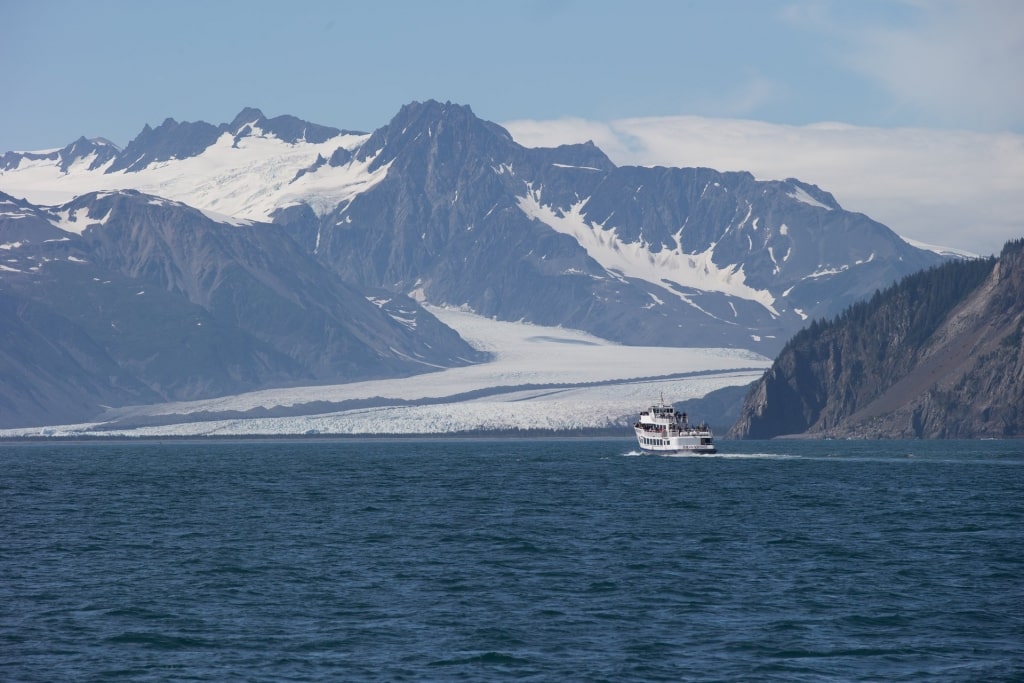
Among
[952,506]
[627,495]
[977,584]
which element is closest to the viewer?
[977,584]

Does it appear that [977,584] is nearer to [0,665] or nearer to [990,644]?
[990,644]

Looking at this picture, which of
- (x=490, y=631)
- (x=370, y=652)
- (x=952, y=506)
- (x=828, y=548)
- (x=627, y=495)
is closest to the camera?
(x=370, y=652)

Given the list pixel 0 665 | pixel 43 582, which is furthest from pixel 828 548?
pixel 0 665

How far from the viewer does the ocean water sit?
6694 centimetres

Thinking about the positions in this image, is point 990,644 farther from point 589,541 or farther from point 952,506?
point 952,506

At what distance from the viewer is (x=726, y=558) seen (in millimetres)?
99000

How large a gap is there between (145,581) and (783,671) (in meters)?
40.9

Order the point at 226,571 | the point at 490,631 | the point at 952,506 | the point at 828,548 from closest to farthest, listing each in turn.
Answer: the point at 490,631 < the point at 226,571 < the point at 828,548 < the point at 952,506

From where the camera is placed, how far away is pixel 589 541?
357 ft

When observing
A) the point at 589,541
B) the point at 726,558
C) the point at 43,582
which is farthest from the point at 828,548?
the point at 43,582

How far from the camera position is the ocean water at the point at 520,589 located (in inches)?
2635

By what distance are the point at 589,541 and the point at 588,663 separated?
42.3 m

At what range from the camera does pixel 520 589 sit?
86.0m

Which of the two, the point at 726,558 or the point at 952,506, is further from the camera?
the point at 952,506
